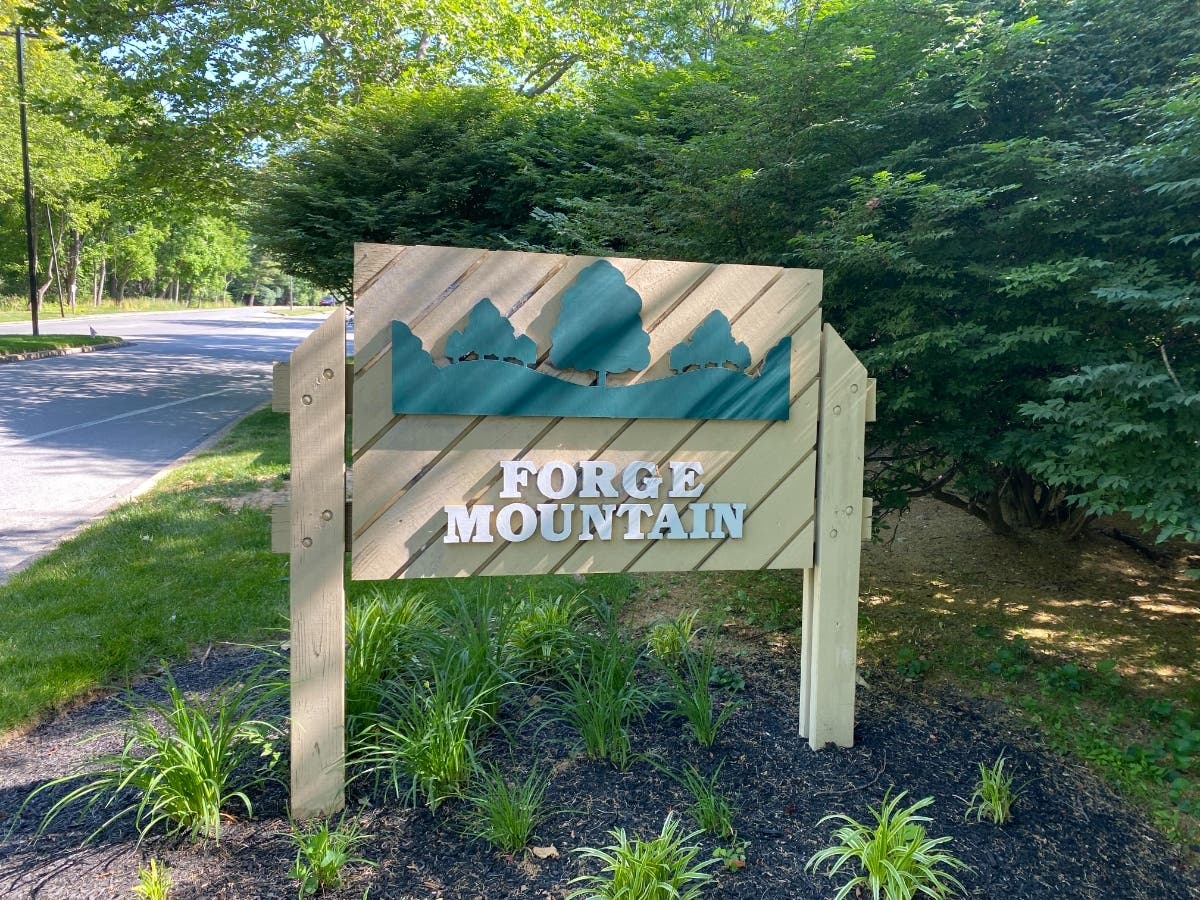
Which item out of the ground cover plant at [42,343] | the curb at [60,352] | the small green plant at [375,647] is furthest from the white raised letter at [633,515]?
the ground cover plant at [42,343]

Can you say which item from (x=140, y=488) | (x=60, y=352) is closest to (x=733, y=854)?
(x=140, y=488)

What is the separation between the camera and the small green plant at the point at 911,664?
3.47 meters

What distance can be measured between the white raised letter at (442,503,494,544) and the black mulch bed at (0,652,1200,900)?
81 centimetres

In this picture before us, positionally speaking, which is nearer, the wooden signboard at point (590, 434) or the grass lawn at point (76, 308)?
the wooden signboard at point (590, 434)

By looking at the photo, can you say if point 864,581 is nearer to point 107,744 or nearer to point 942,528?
point 942,528

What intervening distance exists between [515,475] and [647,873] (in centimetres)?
124

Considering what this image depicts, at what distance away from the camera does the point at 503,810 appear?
2.21 m

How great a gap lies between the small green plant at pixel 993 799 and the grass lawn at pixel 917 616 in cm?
52

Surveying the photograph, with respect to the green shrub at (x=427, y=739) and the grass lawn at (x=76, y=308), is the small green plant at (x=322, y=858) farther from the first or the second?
the grass lawn at (x=76, y=308)

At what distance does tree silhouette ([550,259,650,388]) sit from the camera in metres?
2.58

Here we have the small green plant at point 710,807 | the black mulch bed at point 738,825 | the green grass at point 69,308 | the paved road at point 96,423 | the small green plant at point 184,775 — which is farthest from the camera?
the green grass at point 69,308

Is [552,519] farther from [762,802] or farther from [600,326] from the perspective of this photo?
[762,802]

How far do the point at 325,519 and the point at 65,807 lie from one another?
1.22 metres

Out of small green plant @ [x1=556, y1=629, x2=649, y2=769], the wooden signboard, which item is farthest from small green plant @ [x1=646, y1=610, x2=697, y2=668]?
the wooden signboard
